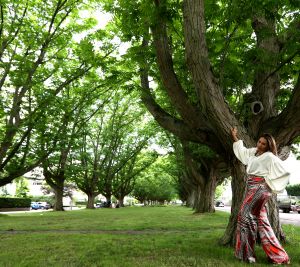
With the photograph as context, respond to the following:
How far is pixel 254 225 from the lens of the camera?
6.10m

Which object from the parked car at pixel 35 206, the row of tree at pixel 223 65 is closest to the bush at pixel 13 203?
the parked car at pixel 35 206

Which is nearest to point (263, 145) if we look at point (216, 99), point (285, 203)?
point (216, 99)

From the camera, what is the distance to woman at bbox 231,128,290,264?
593cm

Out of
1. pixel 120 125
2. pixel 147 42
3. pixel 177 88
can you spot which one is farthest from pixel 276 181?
pixel 120 125

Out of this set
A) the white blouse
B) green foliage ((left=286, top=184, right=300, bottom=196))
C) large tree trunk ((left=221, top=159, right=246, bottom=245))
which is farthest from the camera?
green foliage ((left=286, top=184, right=300, bottom=196))

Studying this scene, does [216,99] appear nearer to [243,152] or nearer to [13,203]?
[243,152]

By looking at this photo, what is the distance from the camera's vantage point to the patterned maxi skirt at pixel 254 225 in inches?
236

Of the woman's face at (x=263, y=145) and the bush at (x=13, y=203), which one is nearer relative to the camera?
the woman's face at (x=263, y=145)

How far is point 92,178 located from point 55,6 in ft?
93.5

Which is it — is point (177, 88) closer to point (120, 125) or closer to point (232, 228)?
point (232, 228)

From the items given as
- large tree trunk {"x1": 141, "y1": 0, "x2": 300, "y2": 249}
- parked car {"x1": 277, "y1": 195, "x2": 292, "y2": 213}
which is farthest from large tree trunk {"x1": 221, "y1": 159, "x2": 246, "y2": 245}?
parked car {"x1": 277, "y1": 195, "x2": 292, "y2": 213}

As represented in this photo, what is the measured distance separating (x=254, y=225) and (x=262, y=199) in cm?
48

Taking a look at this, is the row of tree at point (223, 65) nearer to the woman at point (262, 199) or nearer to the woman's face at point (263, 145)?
the woman's face at point (263, 145)

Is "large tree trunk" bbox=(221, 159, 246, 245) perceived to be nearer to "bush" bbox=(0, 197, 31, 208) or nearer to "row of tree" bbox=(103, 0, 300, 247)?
"row of tree" bbox=(103, 0, 300, 247)
